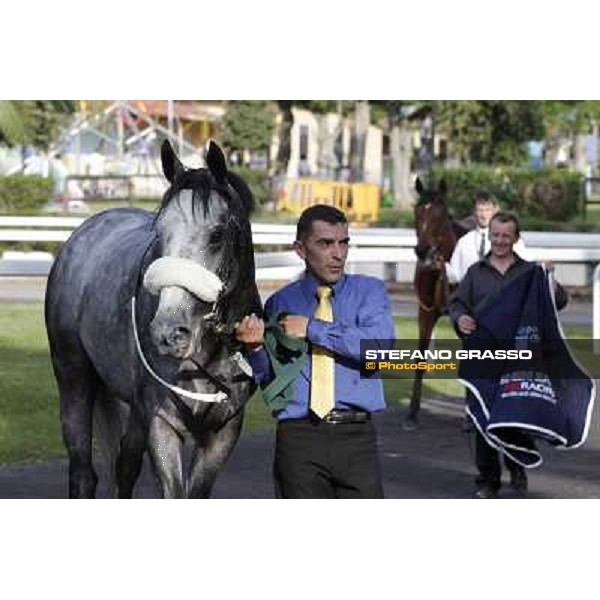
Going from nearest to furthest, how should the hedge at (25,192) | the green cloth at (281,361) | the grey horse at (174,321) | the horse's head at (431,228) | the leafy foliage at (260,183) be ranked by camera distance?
the green cloth at (281,361), the grey horse at (174,321), the horse's head at (431,228), the hedge at (25,192), the leafy foliage at (260,183)

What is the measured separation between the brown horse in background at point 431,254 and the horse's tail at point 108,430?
168 inches

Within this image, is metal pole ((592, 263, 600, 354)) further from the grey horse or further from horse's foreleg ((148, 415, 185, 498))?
horse's foreleg ((148, 415, 185, 498))

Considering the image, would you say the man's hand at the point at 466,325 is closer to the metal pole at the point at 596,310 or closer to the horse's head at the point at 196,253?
the horse's head at the point at 196,253

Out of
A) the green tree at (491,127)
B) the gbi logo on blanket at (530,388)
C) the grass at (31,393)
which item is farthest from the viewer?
the green tree at (491,127)

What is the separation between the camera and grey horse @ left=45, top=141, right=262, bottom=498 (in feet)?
19.9

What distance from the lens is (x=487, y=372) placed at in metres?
8.87

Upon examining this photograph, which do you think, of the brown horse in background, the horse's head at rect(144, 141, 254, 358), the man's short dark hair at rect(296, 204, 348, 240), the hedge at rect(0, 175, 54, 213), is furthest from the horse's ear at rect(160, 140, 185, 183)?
the hedge at rect(0, 175, 54, 213)

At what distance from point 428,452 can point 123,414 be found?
3.32 m

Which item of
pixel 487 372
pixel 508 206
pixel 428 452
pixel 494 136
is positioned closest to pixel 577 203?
pixel 508 206

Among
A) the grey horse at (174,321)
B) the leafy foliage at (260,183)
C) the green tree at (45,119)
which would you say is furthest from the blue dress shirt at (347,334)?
the leafy foliage at (260,183)

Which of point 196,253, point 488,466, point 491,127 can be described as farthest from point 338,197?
point 196,253

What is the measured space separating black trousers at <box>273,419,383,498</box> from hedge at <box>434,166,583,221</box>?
63.2 ft

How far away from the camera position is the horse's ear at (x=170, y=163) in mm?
6375
